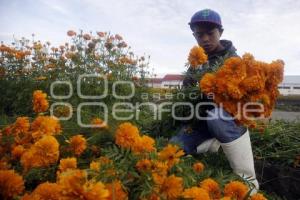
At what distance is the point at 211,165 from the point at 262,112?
21.6 inches

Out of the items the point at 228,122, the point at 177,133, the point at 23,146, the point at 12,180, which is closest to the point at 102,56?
the point at 177,133

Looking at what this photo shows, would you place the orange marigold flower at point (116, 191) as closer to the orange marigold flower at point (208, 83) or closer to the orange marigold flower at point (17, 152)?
the orange marigold flower at point (17, 152)

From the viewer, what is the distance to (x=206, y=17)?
8.79 feet

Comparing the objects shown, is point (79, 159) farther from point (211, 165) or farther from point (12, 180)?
point (211, 165)

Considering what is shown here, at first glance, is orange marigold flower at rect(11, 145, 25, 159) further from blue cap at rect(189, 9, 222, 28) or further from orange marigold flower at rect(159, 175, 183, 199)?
blue cap at rect(189, 9, 222, 28)

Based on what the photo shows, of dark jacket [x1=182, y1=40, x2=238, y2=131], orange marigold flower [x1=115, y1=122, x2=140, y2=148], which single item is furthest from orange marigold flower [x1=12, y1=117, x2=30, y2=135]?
dark jacket [x1=182, y1=40, x2=238, y2=131]

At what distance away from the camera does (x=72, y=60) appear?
4289mm

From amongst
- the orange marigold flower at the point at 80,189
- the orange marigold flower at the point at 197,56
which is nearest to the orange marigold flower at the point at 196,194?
the orange marigold flower at the point at 80,189

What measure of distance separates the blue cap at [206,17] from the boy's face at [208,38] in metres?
0.06

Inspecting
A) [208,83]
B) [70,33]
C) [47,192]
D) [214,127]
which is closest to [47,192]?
[47,192]

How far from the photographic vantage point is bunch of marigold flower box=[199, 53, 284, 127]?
73.4 inches

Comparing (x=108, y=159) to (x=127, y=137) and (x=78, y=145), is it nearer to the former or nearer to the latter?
(x=127, y=137)

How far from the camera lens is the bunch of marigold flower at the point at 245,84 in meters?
1.86

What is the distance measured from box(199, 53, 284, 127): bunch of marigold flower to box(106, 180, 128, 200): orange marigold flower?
895mm
